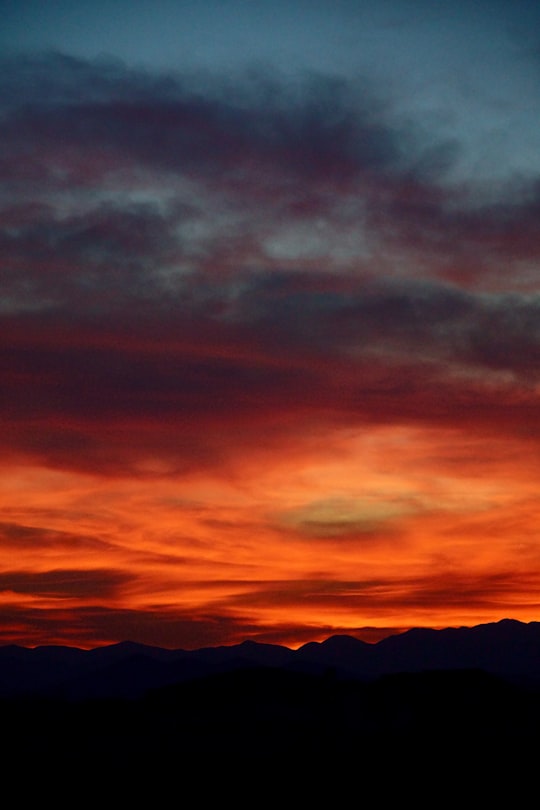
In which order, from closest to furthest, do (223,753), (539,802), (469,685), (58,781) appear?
1. (539,802)
2. (58,781)
3. (223,753)
4. (469,685)

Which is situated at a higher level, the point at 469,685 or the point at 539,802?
the point at 469,685

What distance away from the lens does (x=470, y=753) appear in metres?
128

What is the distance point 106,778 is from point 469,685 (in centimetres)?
6680

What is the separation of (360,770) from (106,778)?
104 feet

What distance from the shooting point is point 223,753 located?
450 ft

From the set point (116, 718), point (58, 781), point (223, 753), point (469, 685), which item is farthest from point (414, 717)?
point (58, 781)

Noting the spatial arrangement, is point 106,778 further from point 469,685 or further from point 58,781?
point 469,685

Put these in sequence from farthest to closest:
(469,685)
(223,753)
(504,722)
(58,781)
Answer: (469,685)
(504,722)
(223,753)
(58,781)

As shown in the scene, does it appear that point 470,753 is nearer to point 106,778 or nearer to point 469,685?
point 469,685

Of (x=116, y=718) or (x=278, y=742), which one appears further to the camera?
(x=116, y=718)

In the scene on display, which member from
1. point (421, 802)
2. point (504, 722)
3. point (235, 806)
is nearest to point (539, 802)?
point (421, 802)

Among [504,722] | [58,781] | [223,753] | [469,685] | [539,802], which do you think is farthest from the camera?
[469,685]

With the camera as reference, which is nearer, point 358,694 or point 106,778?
point 106,778

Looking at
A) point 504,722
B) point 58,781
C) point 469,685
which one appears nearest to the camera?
point 58,781
